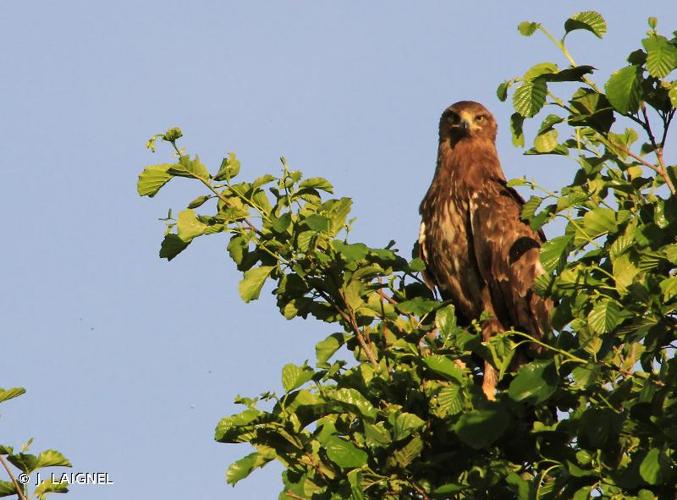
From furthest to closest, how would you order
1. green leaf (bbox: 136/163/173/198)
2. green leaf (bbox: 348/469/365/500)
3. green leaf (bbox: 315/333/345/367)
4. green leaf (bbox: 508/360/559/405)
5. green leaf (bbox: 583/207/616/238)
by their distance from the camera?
green leaf (bbox: 315/333/345/367)
green leaf (bbox: 136/163/173/198)
green leaf (bbox: 348/469/365/500)
green leaf (bbox: 583/207/616/238)
green leaf (bbox: 508/360/559/405)

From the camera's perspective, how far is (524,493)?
4.55 meters

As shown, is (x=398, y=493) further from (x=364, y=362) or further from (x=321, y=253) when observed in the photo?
(x=321, y=253)

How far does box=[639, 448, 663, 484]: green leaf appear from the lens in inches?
158

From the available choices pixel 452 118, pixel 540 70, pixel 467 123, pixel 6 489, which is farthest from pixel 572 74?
pixel 452 118

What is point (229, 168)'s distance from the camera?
536cm

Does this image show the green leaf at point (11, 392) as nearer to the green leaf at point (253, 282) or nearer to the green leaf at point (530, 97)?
the green leaf at point (253, 282)

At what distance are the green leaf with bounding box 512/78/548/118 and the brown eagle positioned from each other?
3.54 metres

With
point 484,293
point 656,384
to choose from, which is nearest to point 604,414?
point 656,384

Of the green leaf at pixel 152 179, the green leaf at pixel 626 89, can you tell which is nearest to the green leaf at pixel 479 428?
the green leaf at pixel 626 89

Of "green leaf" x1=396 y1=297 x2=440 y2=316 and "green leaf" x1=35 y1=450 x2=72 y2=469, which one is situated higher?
"green leaf" x1=396 y1=297 x2=440 y2=316

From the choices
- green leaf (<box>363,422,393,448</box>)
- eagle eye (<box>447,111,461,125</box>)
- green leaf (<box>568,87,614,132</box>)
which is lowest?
green leaf (<box>363,422,393,448</box>)

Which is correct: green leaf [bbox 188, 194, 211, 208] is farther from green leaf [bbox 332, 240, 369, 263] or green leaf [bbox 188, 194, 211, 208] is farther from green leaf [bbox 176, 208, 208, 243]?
green leaf [bbox 332, 240, 369, 263]

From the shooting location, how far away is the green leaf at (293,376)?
16.0ft

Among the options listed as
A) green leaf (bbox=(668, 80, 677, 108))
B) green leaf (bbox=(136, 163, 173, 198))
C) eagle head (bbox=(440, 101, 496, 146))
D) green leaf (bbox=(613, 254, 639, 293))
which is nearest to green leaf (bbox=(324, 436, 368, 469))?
green leaf (bbox=(613, 254, 639, 293))
